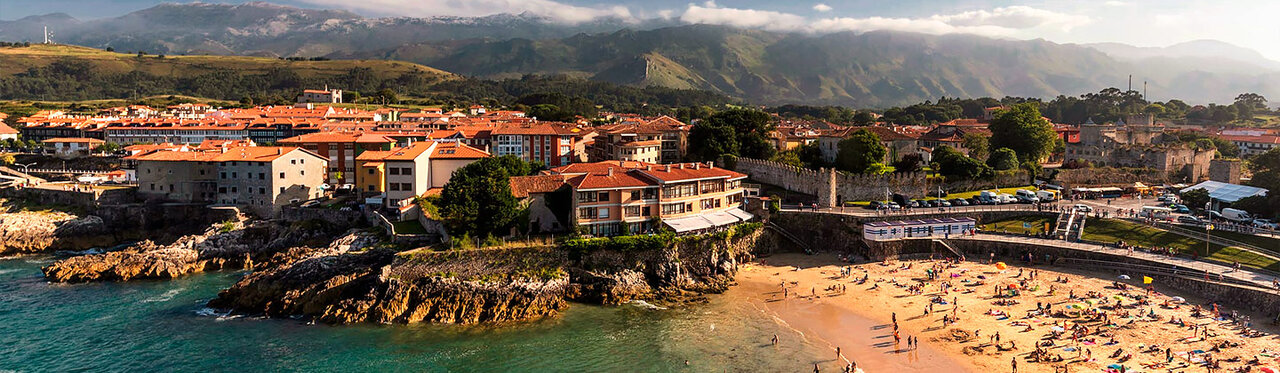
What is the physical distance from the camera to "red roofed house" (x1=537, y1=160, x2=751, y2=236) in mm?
41094

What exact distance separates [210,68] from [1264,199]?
208951 mm

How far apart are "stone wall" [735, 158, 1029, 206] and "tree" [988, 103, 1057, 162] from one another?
27.0 feet

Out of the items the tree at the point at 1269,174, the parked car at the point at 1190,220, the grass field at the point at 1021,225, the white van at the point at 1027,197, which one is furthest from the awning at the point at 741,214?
the tree at the point at 1269,174

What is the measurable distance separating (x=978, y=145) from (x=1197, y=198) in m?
17.9

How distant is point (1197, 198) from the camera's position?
48.0 meters

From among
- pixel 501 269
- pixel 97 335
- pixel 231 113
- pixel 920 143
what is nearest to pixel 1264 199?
pixel 920 143

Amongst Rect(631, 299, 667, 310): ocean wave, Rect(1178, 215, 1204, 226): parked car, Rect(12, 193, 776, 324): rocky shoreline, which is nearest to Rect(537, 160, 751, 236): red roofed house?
Rect(12, 193, 776, 324): rocky shoreline

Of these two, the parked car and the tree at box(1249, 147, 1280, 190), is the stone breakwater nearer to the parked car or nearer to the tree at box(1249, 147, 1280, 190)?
the parked car

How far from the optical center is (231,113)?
95125 millimetres

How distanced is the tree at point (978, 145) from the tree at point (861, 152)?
12707mm

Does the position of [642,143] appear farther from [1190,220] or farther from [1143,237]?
[1190,220]

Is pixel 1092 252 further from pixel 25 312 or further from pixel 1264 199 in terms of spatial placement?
pixel 25 312

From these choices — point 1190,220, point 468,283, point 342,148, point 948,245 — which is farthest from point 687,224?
point 342,148

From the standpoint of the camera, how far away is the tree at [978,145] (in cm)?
6372
